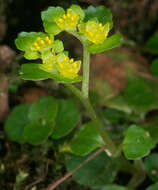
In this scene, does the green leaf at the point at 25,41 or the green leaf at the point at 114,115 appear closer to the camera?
the green leaf at the point at 25,41

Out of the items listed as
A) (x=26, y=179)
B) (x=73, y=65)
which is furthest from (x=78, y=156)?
(x=73, y=65)

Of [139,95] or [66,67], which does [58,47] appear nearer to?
[66,67]

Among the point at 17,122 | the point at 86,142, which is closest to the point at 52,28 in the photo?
the point at 86,142

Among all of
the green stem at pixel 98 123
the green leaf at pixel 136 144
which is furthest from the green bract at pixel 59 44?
the green leaf at pixel 136 144

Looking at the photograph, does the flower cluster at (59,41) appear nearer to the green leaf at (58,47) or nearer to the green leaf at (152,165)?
the green leaf at (58,47)

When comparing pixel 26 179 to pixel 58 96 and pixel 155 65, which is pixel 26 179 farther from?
pixel 155 65

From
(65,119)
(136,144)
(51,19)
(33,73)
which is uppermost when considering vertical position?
(51,19)
